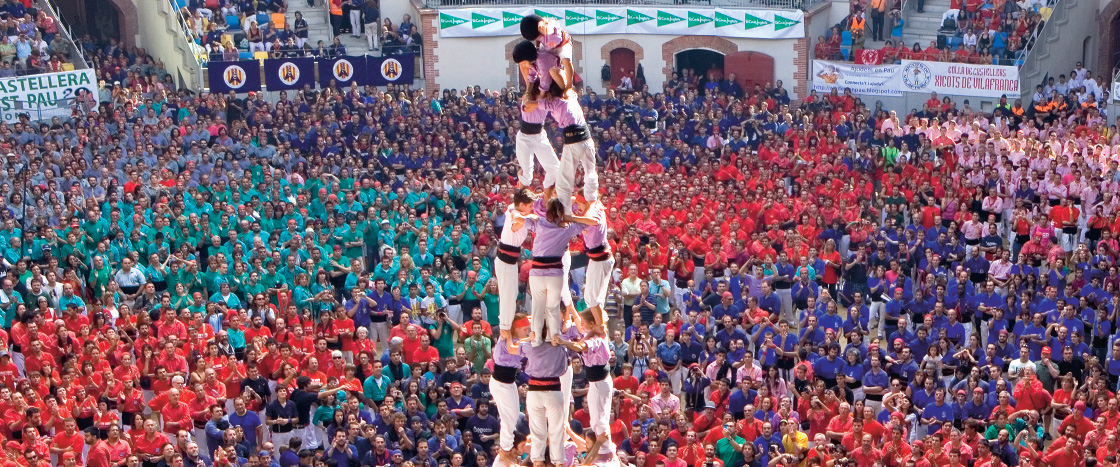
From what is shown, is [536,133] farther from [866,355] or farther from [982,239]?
[982,239]

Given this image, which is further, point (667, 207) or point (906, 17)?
point (906, 17)

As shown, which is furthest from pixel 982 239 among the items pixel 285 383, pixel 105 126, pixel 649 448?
pixel 105 126

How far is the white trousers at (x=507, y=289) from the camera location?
12523mm

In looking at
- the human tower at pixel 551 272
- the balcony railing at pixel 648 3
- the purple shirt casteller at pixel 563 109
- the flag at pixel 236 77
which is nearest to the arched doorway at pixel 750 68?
the balcony railing at pixel 648 3

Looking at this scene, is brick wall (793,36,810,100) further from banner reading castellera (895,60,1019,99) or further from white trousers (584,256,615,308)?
white trousers (584,256,615,308)

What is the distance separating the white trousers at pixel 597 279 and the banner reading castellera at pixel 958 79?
80.9ft

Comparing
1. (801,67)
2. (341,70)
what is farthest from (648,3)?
(341,70)

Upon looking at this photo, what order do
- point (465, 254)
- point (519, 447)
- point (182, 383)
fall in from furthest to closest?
point (465, 254)
point (182, 383)
point (519, 447)

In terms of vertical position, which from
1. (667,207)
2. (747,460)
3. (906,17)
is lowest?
(747,460)

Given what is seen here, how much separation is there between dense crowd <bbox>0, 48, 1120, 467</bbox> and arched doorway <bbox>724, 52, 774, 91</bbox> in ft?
21.2

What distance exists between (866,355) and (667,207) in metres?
6.06

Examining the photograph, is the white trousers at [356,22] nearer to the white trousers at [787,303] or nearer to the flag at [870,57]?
the flag at [870,57]

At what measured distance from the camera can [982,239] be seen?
25891mm

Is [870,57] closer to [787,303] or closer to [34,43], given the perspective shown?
[787,303]
